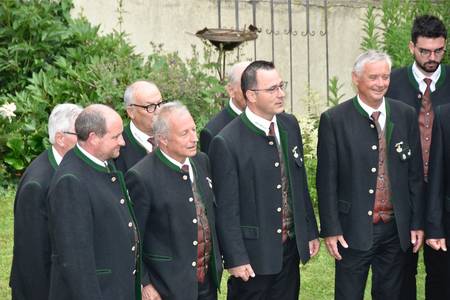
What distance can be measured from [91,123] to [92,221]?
54cm

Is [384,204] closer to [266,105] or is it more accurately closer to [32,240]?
[266,105]

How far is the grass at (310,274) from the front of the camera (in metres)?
8.83

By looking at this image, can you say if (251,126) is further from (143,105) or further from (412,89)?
(412,89)

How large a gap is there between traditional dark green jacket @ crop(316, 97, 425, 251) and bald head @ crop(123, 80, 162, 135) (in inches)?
46.0

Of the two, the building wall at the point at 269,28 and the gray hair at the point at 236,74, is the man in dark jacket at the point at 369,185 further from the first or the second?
the building wall at the point at 269,28

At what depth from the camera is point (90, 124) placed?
18.5ft

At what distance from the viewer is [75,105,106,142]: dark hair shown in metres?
5.62

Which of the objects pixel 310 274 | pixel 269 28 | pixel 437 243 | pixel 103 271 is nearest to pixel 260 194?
pixel 437 243

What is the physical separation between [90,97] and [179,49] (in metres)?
1.88

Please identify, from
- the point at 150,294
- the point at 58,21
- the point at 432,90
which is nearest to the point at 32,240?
the point at 150,294

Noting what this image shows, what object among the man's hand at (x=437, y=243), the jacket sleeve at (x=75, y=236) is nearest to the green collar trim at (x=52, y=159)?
the jacket sleeve at (x=75, y=236)

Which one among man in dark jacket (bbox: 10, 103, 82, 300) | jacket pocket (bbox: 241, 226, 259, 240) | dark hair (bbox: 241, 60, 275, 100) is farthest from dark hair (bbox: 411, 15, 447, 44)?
man in dark jacket (bbox: 10, 103, 82, 300)

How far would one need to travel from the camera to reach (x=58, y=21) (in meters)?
12.0

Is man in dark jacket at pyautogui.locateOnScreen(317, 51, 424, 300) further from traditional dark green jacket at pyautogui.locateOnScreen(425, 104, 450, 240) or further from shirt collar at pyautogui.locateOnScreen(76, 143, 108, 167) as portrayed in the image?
shirt collar at pyautogui.locateOnScreen(76, 143, 108, 167)
